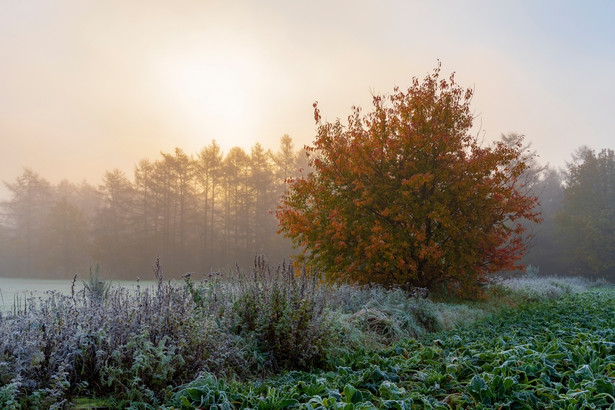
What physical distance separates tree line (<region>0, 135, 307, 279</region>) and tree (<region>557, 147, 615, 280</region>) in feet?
54.9

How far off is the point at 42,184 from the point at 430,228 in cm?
3090

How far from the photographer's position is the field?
112 inches

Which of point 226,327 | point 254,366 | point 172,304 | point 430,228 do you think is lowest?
point 254,366

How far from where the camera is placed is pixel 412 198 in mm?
9805

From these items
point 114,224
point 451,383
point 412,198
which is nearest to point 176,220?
point 114,224

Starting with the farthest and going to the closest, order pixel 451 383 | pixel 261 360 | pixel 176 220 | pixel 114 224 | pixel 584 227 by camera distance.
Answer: pixel 176 220, pixel 114 224, pixel 584 227, pixel 261 360, pixel 451 383

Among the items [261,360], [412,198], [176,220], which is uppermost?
[176,220]

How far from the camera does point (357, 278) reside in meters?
10.1

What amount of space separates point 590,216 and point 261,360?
26459mm

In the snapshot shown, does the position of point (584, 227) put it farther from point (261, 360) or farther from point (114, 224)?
point (114, 224)

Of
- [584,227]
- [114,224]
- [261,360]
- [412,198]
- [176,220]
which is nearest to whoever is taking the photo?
[261,360]

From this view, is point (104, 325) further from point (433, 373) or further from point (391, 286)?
point (391, 286)

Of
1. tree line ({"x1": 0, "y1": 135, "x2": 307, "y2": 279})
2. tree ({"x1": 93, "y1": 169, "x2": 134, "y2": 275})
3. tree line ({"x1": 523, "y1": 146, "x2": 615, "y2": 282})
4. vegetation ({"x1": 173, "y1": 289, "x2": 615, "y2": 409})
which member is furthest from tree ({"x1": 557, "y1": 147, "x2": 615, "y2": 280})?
tree ({"x1": 93, "y1": 169, "x2": 134, "y2": 275})

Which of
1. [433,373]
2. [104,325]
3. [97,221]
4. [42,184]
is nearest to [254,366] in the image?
[104,325]
